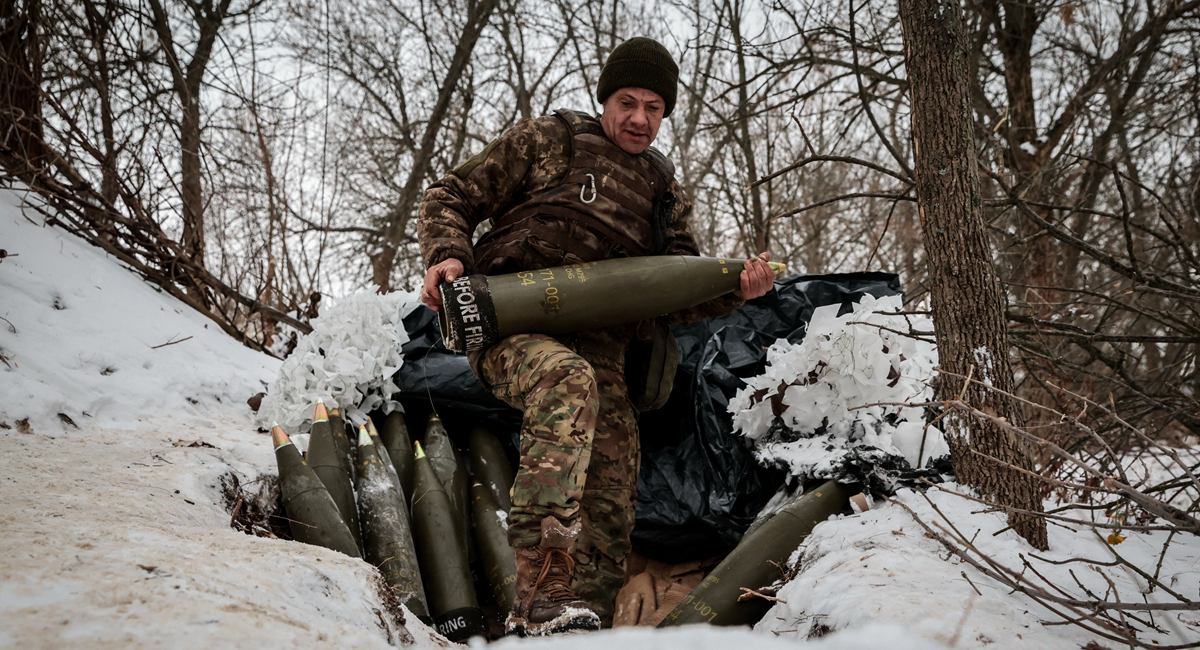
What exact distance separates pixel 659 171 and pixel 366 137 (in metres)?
8.95

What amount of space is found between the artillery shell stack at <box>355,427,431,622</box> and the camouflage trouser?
0.55 meters

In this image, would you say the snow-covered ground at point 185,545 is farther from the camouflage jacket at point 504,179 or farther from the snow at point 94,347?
the camouflage jacket at point 504,179

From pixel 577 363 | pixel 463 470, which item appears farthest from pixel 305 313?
pixel 577 363

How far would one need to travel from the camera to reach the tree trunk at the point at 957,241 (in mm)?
2371

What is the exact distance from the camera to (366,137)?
35.5 ft

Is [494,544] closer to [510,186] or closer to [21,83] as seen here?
[510,186]

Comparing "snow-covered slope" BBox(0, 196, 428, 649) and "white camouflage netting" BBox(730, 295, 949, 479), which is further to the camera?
"white camouflage netting" BBox(730, 295, 949, 479)

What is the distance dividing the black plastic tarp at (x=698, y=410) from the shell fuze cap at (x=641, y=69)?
1.33 m

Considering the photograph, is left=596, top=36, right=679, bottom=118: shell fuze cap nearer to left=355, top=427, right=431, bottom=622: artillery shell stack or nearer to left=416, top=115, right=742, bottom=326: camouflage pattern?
left=416, top=115, right=742, bottom=326: camouflage pattern

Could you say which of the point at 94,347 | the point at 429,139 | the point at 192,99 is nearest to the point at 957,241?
the point at 94,347

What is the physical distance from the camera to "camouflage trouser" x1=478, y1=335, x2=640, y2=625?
216 centimetres

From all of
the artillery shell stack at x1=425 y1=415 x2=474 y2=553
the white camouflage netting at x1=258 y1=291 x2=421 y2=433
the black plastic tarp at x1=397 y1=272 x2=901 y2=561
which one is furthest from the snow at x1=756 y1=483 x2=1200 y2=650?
the white camouflage netting at x1=258 y1=291 x2=421 y2=433

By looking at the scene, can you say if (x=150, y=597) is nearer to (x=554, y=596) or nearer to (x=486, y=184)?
(x=554, y=596)

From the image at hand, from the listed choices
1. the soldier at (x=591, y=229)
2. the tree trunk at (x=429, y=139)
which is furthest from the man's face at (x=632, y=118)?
the tree trunk at (x=429, y=139)
